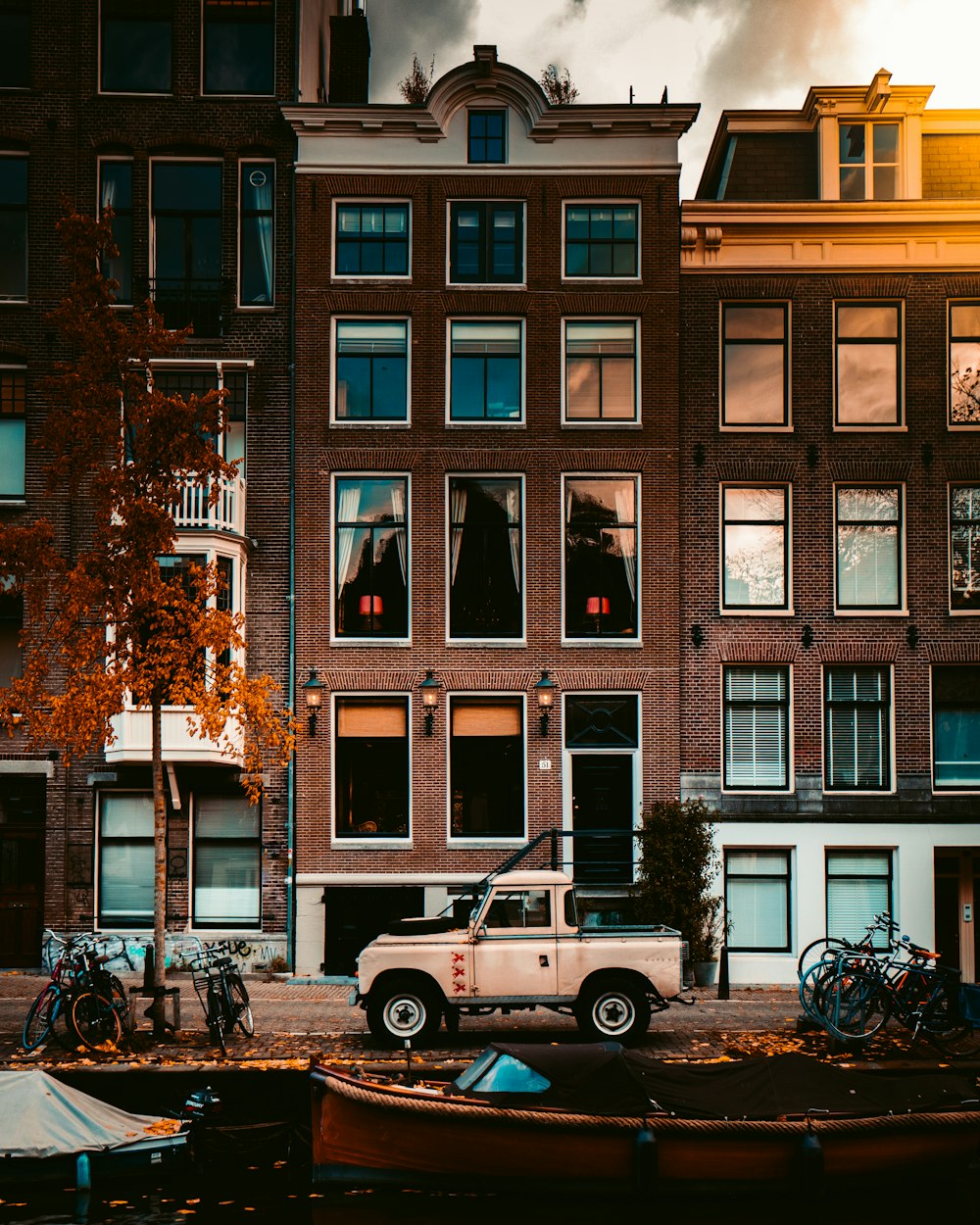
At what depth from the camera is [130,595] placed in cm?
1833

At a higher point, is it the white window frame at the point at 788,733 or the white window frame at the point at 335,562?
the white window frame at the point at 335,562

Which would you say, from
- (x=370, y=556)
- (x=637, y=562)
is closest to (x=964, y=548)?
(x=637, y=562)

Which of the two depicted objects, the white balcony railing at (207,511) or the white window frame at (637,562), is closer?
the white balcony railing at (207,511)

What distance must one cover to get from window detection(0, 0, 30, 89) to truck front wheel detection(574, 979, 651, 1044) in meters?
20.1

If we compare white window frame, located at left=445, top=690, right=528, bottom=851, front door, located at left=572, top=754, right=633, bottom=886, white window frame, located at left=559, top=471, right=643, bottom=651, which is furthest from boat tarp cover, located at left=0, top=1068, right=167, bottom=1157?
white window frame, located at left=559, top=471, right=643, bottom=651

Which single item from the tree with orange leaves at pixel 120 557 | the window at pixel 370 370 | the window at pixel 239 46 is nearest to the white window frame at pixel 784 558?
the window at pixel 370 370

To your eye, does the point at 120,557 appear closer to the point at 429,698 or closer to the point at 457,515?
the point at 429,698

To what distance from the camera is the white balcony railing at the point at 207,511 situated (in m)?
23.5

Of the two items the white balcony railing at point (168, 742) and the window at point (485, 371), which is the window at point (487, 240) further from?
the white balcony railing at point (168, 742)

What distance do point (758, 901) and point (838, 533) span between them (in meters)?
7.17

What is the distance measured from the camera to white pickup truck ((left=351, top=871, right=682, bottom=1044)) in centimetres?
1728

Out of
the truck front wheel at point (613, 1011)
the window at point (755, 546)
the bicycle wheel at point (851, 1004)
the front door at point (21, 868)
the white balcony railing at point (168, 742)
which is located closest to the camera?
the truck front wheel at point (613, 1011)

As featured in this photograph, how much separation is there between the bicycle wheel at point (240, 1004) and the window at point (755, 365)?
550 inches

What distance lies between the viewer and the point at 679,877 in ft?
75.2
